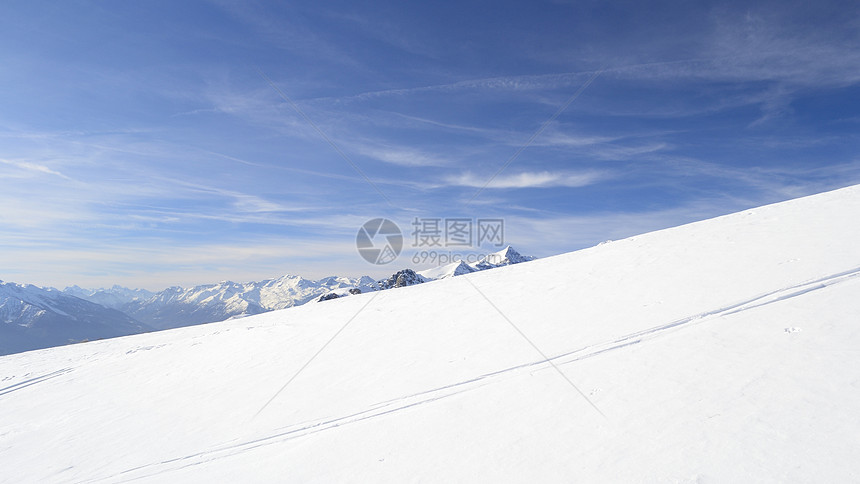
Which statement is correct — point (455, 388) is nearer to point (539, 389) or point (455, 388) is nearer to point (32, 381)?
point (539, 389)

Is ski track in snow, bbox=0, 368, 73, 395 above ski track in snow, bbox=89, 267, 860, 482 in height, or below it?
below

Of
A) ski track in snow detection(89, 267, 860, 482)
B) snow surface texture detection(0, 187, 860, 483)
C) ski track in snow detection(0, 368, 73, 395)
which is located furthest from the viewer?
ski track in snow detection(0, 368, 73, 395)

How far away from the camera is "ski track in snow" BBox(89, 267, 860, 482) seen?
729 cm

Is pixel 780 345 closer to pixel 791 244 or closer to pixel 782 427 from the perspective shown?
pixel 782 427

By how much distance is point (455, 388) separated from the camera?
8008mm

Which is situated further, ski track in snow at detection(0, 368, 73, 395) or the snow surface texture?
ski track in snow at detection(0, 368, 73, 395)

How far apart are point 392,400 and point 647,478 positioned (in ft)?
16.2

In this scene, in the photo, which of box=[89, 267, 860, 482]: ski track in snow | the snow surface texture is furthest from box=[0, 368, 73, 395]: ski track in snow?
box=[89, 267, 860, 482]: ski track in snow

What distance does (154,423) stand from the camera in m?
9.49

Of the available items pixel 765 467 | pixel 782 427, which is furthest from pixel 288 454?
pixel 782 427

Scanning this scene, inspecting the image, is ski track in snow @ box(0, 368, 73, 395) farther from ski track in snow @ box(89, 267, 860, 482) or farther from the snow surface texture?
ski track in snow @ box(89, 267, 860, 482)

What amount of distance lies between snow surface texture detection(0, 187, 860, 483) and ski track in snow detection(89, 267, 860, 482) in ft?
0.17

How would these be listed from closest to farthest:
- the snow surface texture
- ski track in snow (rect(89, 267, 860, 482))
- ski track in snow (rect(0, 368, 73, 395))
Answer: the snow surface texture < ski track in snow (rect(89, 267, 860, 482)) < ski track in snow (rect(0, 368, 73, 395))

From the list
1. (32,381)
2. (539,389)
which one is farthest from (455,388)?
(32,381)
